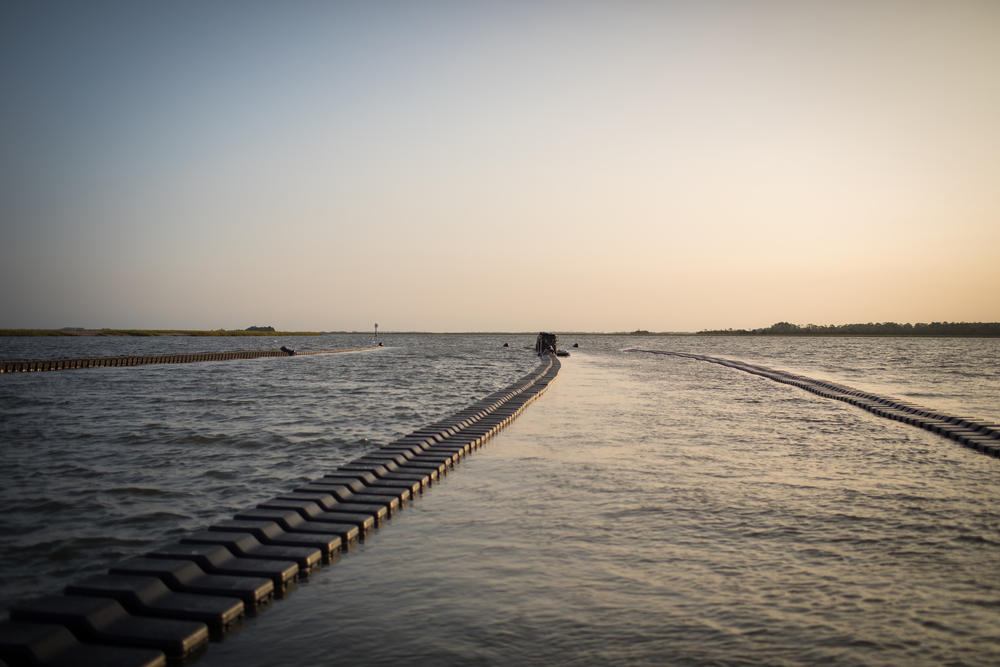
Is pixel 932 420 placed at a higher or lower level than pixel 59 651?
lower

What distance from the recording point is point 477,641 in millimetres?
4973

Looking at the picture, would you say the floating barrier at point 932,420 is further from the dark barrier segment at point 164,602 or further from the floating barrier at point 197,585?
the dark barrier segment at point 164,602

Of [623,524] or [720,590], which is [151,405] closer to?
[623,524]

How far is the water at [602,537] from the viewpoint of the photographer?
16.4ft

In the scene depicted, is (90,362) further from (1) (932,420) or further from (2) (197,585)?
(1) (932,420)

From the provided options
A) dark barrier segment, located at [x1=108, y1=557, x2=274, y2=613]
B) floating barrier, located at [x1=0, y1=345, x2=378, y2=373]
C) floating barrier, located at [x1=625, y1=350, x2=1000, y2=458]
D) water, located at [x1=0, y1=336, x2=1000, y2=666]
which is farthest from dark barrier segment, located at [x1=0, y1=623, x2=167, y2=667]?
floating barrier, located at [x1=0, y1=345, x2=378, y2=373]

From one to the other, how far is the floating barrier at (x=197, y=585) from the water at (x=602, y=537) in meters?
0.27

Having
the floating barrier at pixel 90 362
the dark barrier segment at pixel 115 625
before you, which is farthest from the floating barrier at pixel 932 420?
the floating barrier at pixel 90 362

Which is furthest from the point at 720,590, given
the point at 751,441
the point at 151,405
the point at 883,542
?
the point at 151,405

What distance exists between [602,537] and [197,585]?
4269mm

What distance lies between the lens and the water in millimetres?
5012

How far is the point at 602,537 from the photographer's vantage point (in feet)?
24.9

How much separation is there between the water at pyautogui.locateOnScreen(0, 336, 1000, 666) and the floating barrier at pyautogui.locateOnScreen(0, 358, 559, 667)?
0.27m

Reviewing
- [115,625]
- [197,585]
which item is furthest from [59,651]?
[197,585]
